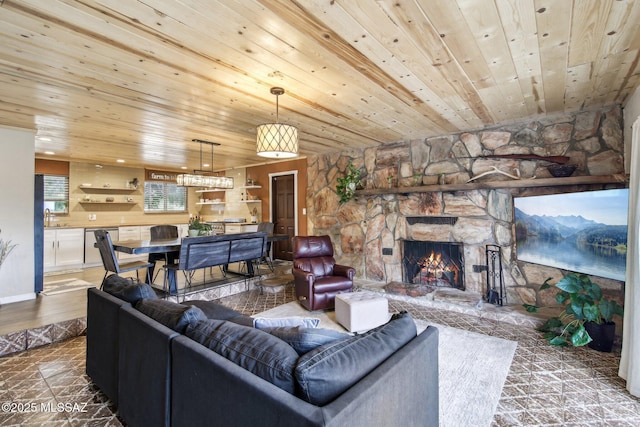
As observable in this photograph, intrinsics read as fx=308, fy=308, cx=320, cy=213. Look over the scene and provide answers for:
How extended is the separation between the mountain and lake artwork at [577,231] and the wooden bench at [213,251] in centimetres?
355

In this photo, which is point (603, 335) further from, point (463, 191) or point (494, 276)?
point (463, 191)

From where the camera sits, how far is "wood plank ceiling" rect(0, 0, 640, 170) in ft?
5.61

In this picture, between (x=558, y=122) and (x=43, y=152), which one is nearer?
(x=558, y=122)

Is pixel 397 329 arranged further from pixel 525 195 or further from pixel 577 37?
pixel 525 195

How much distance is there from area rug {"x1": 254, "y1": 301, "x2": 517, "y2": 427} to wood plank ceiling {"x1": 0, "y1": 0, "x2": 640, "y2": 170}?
2411mm

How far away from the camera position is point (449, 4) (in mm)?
1647

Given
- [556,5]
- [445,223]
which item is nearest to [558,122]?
[445,223]

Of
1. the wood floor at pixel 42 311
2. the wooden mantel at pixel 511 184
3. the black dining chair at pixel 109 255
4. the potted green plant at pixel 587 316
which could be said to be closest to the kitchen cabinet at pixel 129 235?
the wood floor at pixel 42 311

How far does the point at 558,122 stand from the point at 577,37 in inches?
82.0

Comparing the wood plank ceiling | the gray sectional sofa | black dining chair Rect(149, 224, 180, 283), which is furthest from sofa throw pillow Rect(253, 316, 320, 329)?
black dining chair Rect(149, 224, 180, 283)

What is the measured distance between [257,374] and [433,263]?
4020 millimetres

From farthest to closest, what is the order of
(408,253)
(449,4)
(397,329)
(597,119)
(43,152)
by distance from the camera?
1. (43,152)
2. (408,253)
3. (597,119)
4. (449,4)
5. (397,329)

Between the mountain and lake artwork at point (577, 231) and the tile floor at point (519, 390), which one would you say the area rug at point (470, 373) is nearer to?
the tile floor at point (519, 390)

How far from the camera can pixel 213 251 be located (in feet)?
13.6
